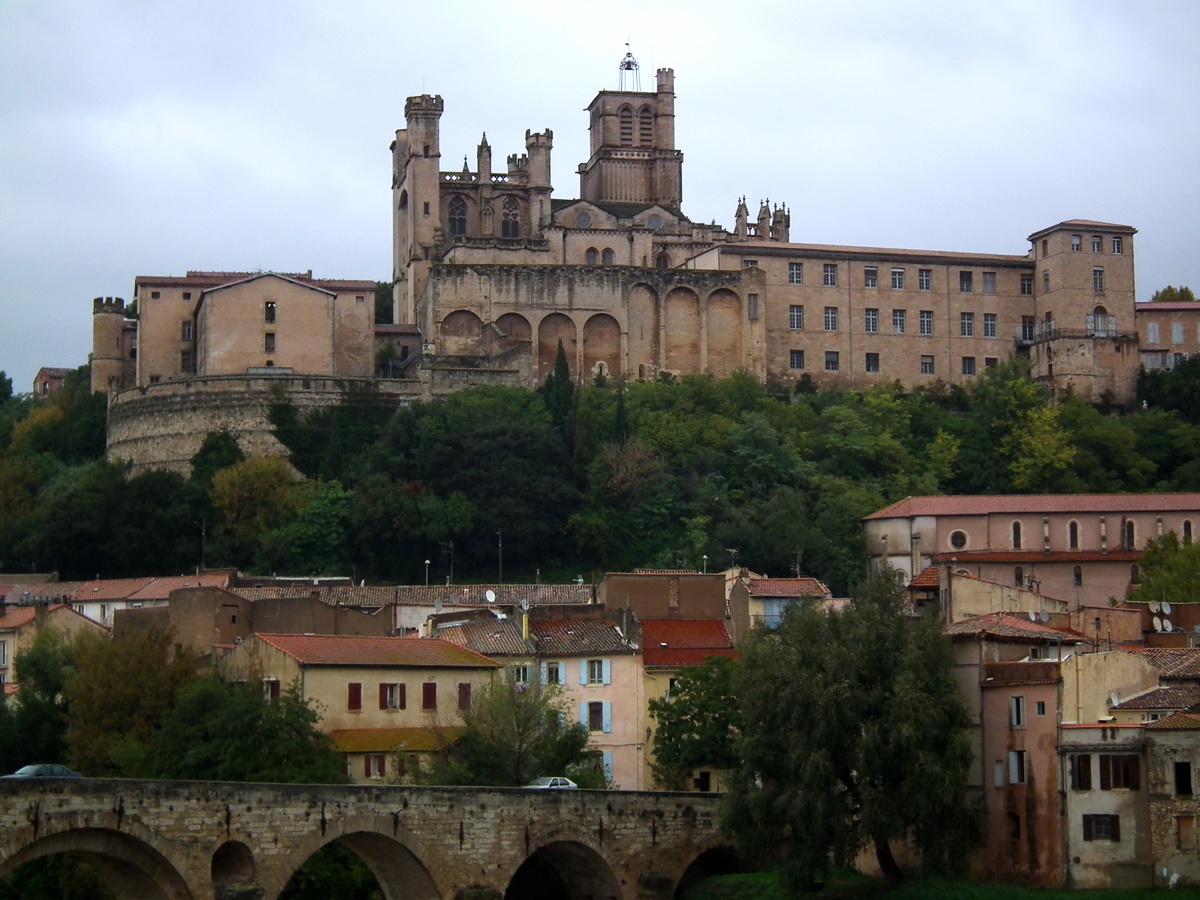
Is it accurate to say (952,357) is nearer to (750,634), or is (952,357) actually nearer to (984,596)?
(984,596)

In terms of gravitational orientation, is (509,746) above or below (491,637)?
below

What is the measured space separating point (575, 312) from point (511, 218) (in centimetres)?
1218

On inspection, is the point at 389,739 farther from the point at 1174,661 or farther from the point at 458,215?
the point at 458,215

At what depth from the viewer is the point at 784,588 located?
7119 centimetres

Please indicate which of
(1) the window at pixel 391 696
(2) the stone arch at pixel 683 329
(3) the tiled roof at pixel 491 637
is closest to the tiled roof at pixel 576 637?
(3) the tiled roof at pixel 491 637

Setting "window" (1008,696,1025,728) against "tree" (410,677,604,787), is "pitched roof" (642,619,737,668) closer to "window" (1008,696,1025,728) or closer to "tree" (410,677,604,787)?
"tree" (410,677,604,787)

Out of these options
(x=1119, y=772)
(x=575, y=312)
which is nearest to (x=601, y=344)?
(x=575, y=312)

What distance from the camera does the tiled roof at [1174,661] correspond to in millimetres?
53188

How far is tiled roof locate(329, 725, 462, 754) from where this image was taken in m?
58.1

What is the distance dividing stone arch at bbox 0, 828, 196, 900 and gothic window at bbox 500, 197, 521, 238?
223ft

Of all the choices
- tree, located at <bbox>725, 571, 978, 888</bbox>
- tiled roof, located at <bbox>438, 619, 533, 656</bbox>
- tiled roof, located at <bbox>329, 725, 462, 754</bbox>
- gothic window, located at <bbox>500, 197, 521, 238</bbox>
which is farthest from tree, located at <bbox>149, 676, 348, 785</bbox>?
gothic window, located at <bbox>500, 197, 521, 238</bbox>

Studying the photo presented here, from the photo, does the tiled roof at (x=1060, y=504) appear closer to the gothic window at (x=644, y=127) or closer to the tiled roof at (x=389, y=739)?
the tiled roof at (x=389, y=739)

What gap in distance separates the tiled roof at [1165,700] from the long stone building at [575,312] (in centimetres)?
5063

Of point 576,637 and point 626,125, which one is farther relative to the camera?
point 626,125
